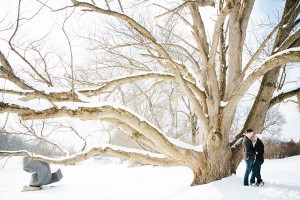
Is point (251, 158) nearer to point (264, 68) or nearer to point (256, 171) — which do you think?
point (256, 171)

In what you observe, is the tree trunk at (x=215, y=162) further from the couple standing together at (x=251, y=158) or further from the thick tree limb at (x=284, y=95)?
the thick tree limb at (x=284, y=95)

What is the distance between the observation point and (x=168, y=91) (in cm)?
1711

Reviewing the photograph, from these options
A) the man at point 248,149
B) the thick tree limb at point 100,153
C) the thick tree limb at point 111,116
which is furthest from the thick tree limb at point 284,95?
the thick tree limb at point 100,153

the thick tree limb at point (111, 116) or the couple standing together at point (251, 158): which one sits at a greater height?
the thick tree limb at point (111, 116)

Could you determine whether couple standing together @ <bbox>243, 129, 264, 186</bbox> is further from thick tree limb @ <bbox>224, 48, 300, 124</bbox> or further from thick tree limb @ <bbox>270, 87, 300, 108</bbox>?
thick tree limb @ <bbox>270, 87, 300, 108</bbox>

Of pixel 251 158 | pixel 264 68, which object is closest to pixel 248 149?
pixel 251 158

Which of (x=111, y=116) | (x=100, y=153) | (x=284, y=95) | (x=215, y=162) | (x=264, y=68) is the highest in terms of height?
(x=264, y=68)

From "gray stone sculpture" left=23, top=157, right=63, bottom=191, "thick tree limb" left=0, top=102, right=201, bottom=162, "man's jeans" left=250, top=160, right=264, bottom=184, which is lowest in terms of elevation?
"gray stone sculpture" left=23, top=157, right=63, bottom=191

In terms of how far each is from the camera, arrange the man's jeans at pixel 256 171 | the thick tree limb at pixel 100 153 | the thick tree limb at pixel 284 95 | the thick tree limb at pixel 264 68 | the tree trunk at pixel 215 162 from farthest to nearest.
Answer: the thick tree limb at pixel 284 95
the man's jeans at pixel 256 171
the tree trunk at pixel 215 162
the thick tree limb at pixel 100 153
the thick tree limb at pixel 264 68

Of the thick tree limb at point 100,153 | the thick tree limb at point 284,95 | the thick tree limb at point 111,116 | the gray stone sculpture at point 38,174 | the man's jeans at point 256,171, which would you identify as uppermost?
the thick tree limb at point 284,95

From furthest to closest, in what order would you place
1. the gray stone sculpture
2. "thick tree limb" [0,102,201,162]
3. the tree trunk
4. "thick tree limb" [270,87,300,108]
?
the gray stone sculpture
"thick tree limb" [270,87,300,108]
the tree trunk
"thick tree limb" [0,102,201,162]

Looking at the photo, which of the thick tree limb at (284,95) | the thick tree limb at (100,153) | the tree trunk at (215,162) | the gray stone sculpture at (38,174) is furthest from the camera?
the gray stone sculpture at (38,174)

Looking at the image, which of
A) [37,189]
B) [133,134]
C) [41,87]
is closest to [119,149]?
[133,134]

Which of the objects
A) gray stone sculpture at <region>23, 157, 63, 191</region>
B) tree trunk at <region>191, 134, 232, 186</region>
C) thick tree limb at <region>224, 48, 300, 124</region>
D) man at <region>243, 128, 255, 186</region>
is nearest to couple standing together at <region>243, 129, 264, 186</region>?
man at <region>243, 128, 255, 186</region>
